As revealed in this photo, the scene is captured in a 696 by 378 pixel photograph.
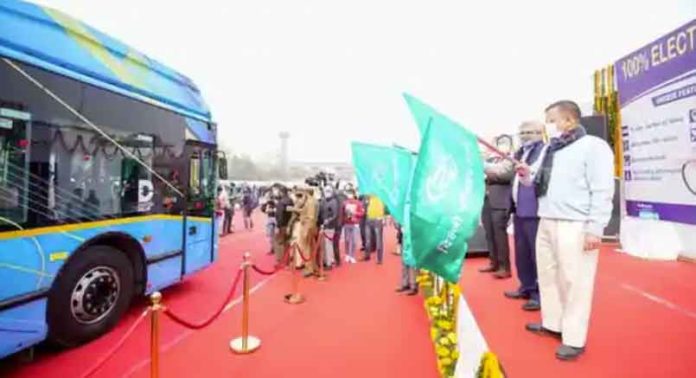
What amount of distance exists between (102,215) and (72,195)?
448 millimetres

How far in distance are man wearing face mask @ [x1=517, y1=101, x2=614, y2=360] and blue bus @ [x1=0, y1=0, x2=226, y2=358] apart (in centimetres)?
450

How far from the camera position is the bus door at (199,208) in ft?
19.9

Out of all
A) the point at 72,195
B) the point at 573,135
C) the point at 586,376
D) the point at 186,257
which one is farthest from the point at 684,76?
the point at 72,195

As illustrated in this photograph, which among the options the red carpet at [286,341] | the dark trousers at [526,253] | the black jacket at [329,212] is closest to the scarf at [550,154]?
the dark trousers at [526,253]

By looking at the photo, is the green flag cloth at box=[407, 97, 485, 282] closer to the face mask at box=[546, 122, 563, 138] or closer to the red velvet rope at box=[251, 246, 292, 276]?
the face mask at box=[546, 122, 563, 138]

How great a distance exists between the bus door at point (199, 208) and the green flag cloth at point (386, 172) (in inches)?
95.4

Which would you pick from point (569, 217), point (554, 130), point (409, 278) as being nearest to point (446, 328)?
point (569, 217)

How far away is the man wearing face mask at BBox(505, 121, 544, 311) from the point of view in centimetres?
441

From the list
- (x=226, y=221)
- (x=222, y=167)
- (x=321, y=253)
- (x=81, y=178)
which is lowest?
(x=321, y=253)

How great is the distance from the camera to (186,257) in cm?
605

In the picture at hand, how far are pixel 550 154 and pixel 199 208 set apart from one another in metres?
4.97

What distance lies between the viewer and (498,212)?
21.0ft

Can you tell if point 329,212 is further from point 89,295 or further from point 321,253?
point 89,295

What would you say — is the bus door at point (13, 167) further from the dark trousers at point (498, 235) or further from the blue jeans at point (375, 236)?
the blue jeans at point (375, 236)
